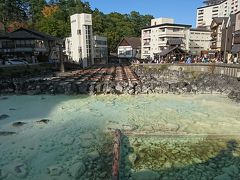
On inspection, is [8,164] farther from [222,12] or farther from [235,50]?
[222,12]

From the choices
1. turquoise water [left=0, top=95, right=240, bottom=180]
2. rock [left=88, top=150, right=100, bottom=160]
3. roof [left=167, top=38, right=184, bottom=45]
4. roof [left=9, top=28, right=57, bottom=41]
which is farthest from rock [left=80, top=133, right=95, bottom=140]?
roof [left=167, top=38, right=184, bottom=45]

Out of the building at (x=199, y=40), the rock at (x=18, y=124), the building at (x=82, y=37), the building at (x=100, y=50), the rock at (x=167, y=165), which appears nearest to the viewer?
the rock at (x=167, y=165)

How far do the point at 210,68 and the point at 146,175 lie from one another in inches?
1076

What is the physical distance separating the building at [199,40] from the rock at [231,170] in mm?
66302

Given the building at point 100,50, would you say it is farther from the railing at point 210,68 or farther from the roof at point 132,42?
the railing at point 210,68

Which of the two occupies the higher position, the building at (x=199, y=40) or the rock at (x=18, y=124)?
the building at (x=199, y=40)

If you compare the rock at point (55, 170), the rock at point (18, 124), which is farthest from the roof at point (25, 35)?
the rock at point (55, 170)

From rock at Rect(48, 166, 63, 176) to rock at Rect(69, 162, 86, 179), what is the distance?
0.41m

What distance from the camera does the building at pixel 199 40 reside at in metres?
72.9

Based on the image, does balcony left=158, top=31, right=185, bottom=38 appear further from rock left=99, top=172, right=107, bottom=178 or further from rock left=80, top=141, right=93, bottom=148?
rock left=99, top=172, right=107, bottom=178

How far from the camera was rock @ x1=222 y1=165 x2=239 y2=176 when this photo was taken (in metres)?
9.11

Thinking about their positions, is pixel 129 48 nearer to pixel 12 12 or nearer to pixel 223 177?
pixel 12 12

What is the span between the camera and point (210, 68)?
33219mm

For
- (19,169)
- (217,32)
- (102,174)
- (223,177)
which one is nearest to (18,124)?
(19,169)
